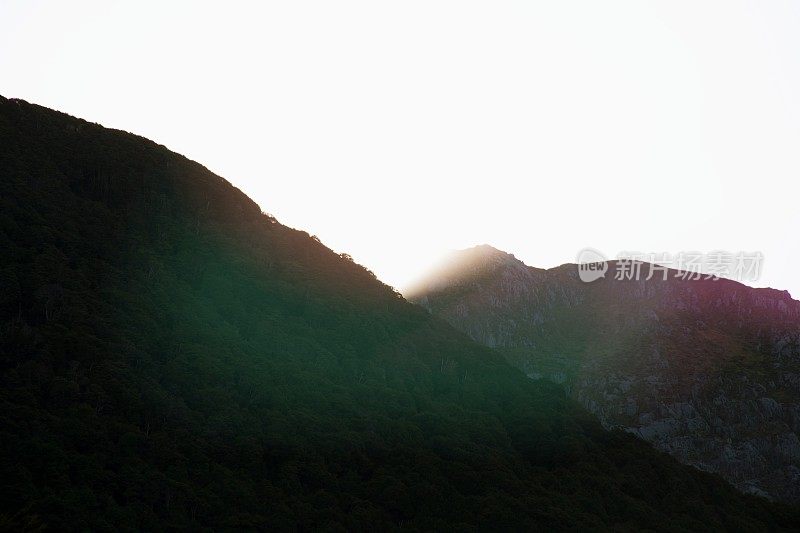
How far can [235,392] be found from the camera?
12238 cm

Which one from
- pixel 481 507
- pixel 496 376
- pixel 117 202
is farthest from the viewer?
pixel 496 376

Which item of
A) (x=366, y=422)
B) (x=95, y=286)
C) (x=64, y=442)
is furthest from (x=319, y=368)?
(x=64, y=442)

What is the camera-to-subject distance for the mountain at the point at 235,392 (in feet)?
311

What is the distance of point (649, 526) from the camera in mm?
121938

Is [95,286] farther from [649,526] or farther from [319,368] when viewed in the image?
[649,526]

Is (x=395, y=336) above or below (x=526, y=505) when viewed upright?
above

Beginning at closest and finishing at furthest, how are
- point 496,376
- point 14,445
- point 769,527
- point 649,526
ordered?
point 14,445, point 649,526, point 769,527, point 496,376

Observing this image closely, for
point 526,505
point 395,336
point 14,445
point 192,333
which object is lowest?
point 14,445

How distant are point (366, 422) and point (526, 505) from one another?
103 ft

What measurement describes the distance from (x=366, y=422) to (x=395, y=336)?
42.1 metres

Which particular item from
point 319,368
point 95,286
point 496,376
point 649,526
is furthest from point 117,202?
point 649,526

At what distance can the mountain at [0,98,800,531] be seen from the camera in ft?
311

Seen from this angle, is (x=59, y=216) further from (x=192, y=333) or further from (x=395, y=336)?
(x=395, y=336)

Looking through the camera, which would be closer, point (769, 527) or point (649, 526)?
point (649, 526)
